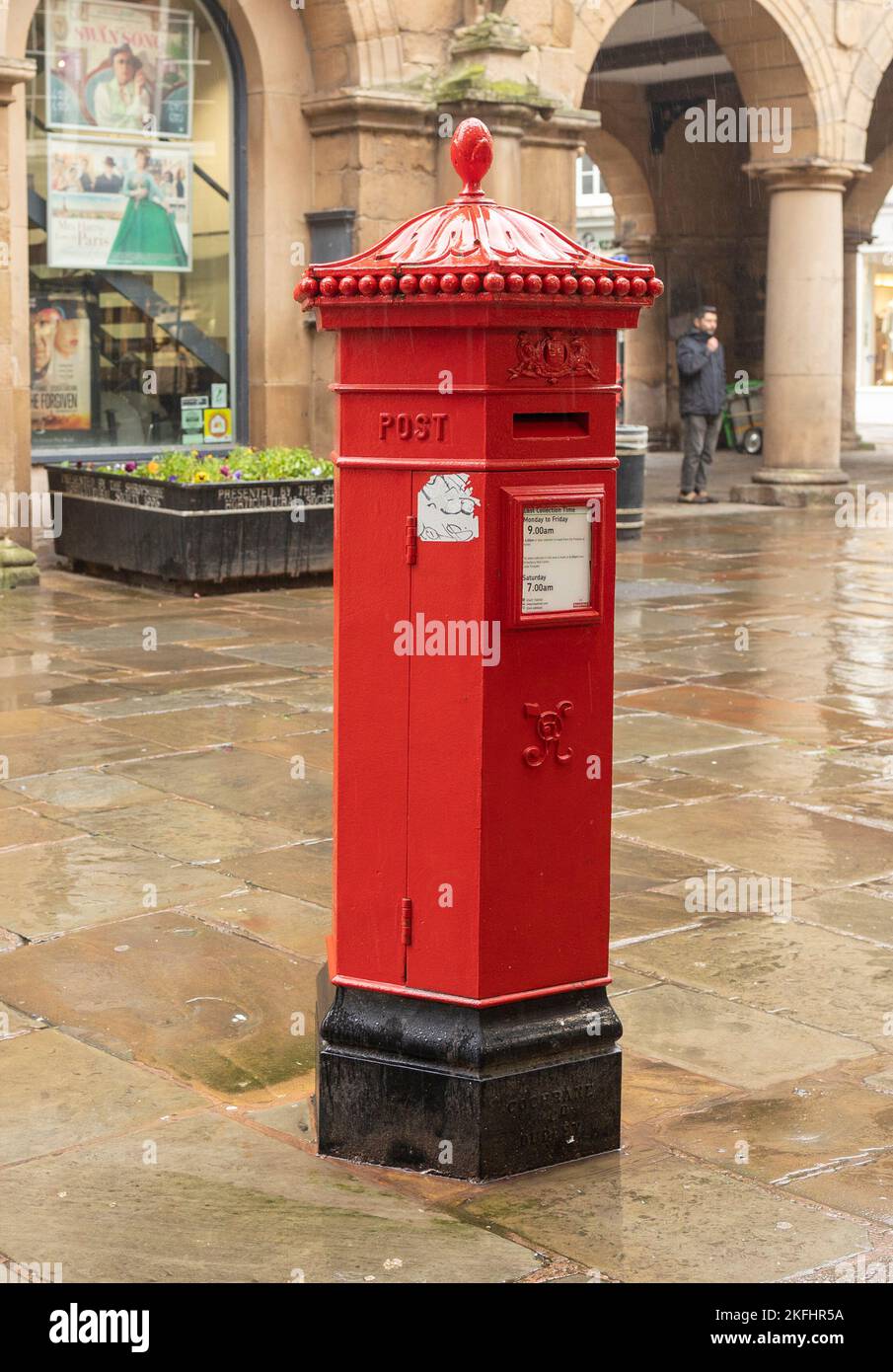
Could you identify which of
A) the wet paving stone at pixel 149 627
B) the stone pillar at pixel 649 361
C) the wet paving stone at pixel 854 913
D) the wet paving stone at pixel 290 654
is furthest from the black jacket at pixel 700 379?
the wet paving stone at pixel 854 913

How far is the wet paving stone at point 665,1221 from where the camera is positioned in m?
3.22

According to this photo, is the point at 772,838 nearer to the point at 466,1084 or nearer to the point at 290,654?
the point at 466,1084

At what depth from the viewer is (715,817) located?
6.39m

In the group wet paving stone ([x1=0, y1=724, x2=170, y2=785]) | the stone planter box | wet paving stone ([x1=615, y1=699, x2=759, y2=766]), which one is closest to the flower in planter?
the stone planter box

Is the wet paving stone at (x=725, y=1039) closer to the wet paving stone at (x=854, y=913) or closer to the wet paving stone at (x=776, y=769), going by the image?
the wet paving stone at (x=854, y=913)

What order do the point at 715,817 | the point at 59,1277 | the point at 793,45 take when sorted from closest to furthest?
1. the point at 59,1277
2. the point at 715,817
3. the point at 793,45

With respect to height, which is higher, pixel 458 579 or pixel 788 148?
pixel 788 148

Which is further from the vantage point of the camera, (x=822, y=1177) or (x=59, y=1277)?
(x=822, y=1177)


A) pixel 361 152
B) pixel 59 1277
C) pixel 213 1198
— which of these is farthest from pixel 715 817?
pixel 361 152

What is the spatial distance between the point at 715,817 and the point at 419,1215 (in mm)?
3150

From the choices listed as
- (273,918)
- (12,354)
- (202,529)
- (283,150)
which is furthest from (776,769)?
(283,150)

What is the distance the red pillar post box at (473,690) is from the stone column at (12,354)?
8540 millimetres

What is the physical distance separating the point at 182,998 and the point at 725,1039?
1335 mm

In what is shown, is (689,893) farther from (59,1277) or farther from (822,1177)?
(59,1277)
